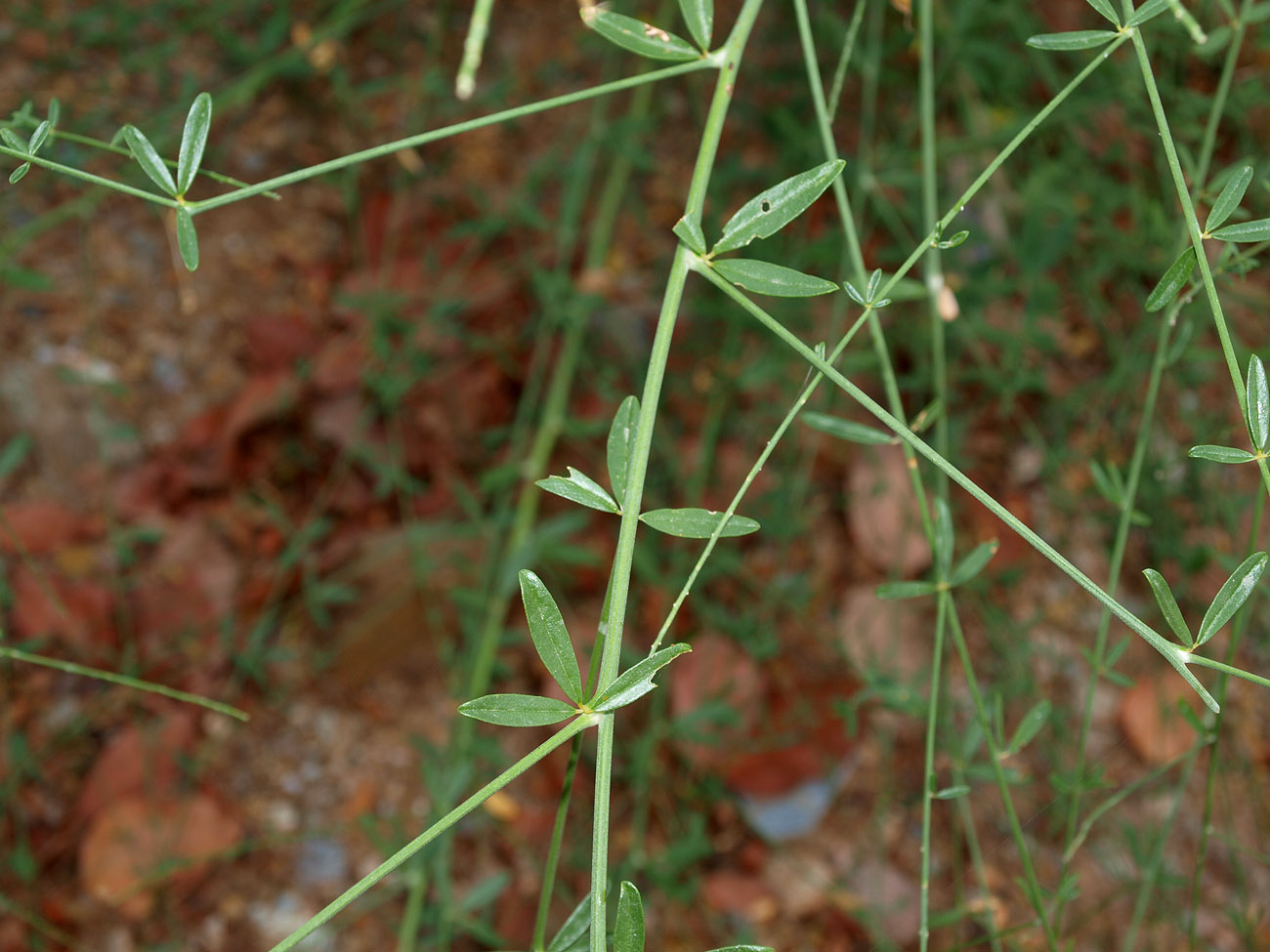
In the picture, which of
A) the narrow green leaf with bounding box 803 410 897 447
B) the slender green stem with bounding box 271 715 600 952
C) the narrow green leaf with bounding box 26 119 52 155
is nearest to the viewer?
the slender green stem with bounding box 271 715 600 952

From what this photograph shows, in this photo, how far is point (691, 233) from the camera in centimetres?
59

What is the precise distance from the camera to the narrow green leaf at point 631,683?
52 centimetres

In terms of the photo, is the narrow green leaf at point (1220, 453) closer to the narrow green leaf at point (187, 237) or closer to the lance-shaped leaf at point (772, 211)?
the lance-shaped leaf at point (772, 211)

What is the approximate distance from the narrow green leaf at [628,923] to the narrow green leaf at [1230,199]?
49 cm

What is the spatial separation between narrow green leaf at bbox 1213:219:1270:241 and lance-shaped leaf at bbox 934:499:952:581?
0.27 meters

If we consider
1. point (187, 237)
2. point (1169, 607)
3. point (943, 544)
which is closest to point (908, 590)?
point (943, 544)

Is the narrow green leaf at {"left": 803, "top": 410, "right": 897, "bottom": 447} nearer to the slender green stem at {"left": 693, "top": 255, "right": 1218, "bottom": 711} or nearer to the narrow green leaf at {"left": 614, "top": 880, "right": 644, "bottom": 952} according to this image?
the slender green stem at {"left": 693, "top": 255, "right": 1218, "bottom": 711}

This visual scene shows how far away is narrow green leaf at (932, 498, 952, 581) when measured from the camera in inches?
30.8

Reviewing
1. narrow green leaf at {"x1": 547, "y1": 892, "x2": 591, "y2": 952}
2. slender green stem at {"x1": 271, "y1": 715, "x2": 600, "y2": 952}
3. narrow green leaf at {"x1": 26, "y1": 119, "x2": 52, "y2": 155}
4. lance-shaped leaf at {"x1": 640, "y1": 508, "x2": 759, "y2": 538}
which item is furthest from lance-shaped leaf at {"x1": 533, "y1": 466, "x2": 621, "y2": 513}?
narrow green leaf at {"x1": 26, "y1": 119, "x2": 52, "y2": 155}

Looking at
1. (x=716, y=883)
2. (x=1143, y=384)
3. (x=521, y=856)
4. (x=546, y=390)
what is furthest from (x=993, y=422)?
(x=521, y=856)

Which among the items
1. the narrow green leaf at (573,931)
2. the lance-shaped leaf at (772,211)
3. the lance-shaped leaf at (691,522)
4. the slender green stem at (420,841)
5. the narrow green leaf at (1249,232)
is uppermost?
the lance-shaped leaf at (772,211)

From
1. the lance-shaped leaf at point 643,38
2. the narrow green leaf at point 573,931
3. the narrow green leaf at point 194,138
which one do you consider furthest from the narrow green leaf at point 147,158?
the narrow green leaf at point 573,931

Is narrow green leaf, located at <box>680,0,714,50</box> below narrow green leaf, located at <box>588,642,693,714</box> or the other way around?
the other way around

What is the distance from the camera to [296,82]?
1666mm
